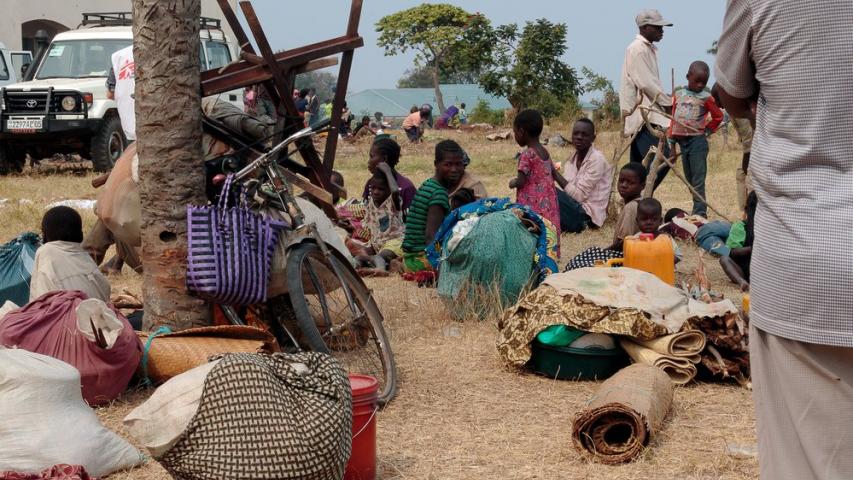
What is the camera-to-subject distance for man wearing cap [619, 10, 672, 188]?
32.5 ft

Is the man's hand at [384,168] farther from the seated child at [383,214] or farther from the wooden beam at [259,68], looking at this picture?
the wooden beam at [259,68]

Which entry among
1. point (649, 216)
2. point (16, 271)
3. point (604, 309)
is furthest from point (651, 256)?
point (16, 271)

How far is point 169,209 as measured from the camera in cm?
478

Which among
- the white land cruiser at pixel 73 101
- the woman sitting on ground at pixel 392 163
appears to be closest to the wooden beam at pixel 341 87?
the woman sitting on ground at pixel 392 163

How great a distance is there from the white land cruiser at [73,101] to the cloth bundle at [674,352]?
408 inches

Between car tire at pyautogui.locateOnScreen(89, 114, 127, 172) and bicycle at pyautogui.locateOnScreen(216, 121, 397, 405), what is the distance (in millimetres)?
10741

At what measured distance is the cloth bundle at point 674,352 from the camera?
4.71 metres

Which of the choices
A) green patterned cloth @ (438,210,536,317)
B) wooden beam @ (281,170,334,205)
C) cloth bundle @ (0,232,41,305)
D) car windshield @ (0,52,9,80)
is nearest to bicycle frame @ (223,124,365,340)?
wooden beam @ (281,170,334,205)

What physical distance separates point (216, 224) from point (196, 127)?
488 millimetres

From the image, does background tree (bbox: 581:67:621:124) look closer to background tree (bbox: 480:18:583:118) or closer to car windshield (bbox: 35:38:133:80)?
background tree (bbox: 480:18:583:118)

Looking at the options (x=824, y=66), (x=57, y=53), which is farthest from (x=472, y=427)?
(x=57, y=53)

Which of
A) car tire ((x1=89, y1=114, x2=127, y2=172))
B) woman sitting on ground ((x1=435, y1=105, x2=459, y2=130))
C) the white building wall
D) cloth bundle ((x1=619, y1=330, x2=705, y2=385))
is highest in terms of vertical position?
the white building wall

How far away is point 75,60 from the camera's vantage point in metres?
15.9

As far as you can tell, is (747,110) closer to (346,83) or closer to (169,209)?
(169,209)
